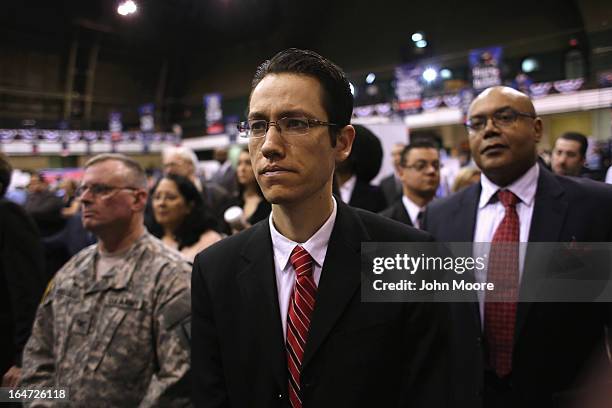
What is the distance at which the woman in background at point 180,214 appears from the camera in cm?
292

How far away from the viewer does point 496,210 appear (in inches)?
71.3

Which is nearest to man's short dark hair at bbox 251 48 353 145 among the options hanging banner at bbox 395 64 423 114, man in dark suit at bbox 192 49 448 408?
man in dark suit at bbox 192 49 448 408

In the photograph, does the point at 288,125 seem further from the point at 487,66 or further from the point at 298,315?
the point at 487,66

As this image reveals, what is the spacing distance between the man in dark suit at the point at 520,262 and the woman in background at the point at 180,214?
1552 mm

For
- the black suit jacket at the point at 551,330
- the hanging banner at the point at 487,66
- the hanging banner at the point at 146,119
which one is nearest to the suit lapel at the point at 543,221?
the black suit jacket at the point at 551,330

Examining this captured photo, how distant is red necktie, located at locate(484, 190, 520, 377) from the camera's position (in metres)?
1.58

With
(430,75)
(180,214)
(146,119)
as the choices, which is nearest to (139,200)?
(180,214)

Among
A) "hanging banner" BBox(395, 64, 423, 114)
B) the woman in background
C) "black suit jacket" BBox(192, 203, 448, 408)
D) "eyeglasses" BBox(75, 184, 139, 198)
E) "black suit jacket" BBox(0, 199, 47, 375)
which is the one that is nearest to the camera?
"black suit jacket" BBox(192, 203, 448, 408)

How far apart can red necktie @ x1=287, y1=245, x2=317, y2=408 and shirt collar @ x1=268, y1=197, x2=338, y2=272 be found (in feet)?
0.05

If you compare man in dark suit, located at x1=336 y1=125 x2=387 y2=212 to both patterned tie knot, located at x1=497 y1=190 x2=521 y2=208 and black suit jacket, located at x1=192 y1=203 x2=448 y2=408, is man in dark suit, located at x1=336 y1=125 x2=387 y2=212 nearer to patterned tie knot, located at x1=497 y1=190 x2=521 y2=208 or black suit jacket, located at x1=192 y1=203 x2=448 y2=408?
patterned tie knot, located at x1=497 y1=190 x2=521 y2=208

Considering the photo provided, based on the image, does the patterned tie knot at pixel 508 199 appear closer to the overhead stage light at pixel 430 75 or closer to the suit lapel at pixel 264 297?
the suit lapel at pixel 264 297

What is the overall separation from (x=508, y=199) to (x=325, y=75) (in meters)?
0.95

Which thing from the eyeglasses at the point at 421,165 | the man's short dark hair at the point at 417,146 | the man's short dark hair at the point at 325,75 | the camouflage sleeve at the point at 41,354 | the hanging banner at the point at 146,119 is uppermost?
the hanging banner at the point at 146,119

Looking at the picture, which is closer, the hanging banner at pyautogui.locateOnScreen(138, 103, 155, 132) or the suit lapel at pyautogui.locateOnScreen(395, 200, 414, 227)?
the suit lapel at pyautogui.locateOnScreen(395, 200, 414, 227)
